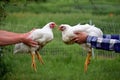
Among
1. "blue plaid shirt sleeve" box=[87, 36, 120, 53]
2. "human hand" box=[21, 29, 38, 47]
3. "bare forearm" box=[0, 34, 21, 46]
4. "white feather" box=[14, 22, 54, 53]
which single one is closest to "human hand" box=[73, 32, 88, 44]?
"blue plaid shirt sleeve" box=[87, 36, 120, 53]

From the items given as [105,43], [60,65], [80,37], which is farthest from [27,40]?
[60,65]

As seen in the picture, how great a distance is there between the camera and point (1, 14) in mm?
7781

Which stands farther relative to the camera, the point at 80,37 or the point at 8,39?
the point at 8,39

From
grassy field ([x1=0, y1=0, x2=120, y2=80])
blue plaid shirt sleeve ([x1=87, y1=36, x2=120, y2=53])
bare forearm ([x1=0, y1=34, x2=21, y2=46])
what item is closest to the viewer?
blue plaid shirt sleeve ([x1=87, y1=36, x2=120, y2=53])

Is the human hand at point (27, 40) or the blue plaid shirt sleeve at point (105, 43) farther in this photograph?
the human hand at point (27, 40)

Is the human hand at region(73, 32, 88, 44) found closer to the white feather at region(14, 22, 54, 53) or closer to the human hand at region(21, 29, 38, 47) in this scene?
the white feather at region(14, 22, 54, 53)

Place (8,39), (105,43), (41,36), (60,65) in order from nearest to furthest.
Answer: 1. (105,43)
2. (8,39)
3. (41,36)
4. (60,65)

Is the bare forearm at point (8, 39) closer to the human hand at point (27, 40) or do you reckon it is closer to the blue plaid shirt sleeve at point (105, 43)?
the human hand at point (27, 40)

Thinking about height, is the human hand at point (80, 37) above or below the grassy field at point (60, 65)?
above

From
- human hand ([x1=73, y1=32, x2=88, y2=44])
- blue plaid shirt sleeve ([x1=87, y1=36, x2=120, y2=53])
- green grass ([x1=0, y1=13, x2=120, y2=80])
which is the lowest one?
green grass ([x1=0, y1=13, x2=120, y2=80])

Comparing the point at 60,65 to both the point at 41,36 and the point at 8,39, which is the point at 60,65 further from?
the point at 8,39

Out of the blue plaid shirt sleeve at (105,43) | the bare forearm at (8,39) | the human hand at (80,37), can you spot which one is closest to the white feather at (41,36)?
the bare forearm at (8,39)

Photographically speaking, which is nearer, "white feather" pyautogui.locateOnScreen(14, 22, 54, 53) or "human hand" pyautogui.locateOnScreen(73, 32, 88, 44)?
"human hand" pyautogui.locateOnScreen(73, 32, 88, 44)

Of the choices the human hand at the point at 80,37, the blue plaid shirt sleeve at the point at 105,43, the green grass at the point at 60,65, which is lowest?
the green grass at the point at 60,65
